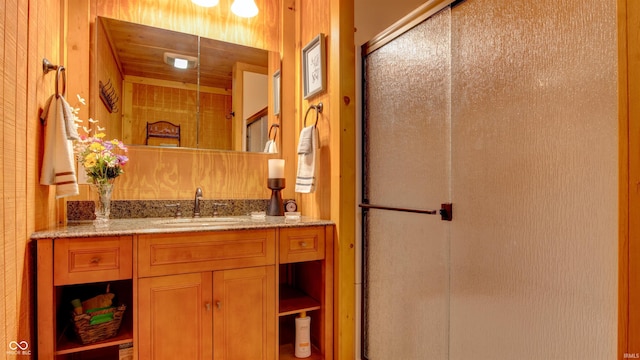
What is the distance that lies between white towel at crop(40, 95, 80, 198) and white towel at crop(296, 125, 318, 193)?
3.55ft

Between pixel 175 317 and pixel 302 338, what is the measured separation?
2.25 feet

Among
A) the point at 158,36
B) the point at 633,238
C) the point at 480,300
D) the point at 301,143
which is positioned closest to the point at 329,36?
the point at 301,143

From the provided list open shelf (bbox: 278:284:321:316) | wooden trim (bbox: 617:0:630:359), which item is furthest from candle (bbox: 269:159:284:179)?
wooden trim (bbox: 617:0:630:359)

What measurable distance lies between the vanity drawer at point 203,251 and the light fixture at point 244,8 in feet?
4.79

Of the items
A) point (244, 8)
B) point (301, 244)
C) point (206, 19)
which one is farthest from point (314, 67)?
point (301, 244)

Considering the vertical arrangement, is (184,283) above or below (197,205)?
below

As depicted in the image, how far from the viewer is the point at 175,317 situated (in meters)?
1.52

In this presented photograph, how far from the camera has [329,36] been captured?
195cm

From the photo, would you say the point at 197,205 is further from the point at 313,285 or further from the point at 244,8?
the point at 244,8

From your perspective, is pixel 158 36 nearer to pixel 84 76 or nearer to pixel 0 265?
pixel 84 76

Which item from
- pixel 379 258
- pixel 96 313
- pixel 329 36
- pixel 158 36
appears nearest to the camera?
pixel 96 313

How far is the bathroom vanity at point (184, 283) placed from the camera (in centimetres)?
136

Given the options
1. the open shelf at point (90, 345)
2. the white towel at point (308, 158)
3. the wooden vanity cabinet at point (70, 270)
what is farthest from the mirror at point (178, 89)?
the open shelf at point (90, 345)

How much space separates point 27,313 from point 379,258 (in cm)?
147
